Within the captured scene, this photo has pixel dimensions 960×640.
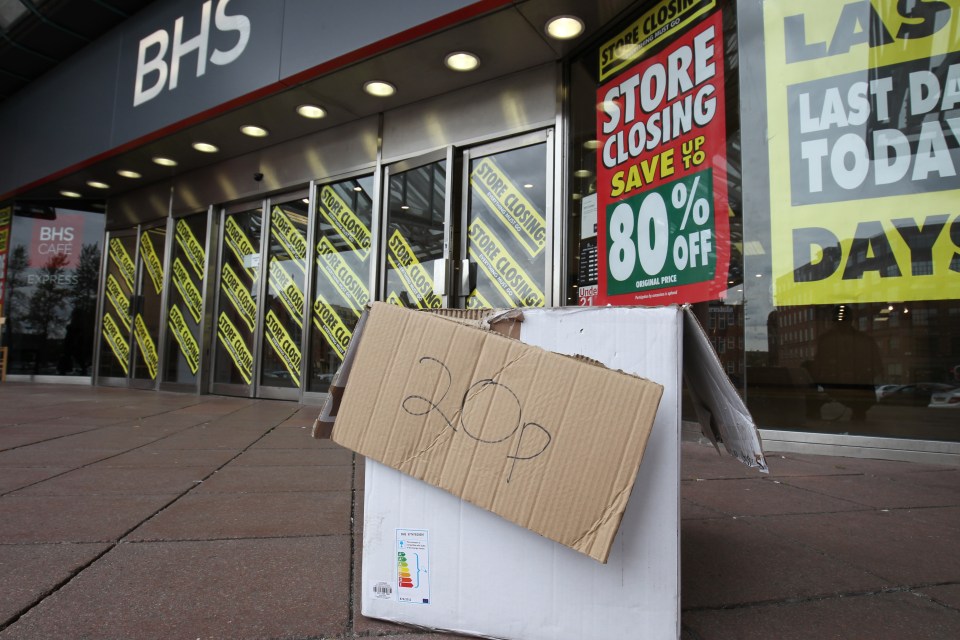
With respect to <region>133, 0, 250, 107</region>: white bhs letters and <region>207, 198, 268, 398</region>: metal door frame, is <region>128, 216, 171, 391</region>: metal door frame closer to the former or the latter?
<region>207, 198, 268, 398</region>: metal door frame

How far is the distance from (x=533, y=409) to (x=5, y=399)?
7315mm

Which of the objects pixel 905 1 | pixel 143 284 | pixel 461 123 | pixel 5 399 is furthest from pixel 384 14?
pixel 143 284

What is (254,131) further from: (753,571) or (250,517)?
(753,571)

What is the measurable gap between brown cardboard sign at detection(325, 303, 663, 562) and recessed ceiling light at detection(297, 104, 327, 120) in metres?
5.28

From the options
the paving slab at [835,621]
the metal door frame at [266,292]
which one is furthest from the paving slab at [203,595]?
the metal door frame at [266,292]

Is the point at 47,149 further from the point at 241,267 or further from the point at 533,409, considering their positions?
the point at 533,409

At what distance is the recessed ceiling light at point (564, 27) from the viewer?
168 inches

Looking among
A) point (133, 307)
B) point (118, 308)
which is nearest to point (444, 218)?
point (133, 307)

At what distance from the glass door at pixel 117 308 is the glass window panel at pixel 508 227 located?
631 cm

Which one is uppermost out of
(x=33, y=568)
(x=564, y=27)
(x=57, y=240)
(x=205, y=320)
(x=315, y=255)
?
(x=564, y=27)

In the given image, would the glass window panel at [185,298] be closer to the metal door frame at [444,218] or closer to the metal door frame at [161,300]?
the metal door frame at [161,300]

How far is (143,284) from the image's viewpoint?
8586 millimetres

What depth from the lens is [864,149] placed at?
10.9ft

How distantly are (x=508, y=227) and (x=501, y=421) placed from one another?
416 centimetres
